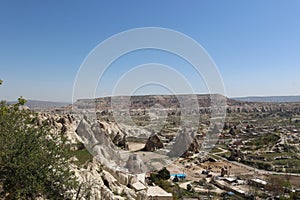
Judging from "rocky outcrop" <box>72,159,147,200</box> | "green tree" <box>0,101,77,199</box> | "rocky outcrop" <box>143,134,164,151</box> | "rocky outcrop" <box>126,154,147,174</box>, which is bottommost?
"rocky outcrop" <box>143,134,164,151</box>

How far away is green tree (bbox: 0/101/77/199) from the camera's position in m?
6.75

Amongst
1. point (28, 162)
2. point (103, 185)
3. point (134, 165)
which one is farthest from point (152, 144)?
point (28, 162)

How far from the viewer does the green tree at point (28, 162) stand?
22.2 feet

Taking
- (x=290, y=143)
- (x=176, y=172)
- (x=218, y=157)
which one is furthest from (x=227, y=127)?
(x=176, y=172)

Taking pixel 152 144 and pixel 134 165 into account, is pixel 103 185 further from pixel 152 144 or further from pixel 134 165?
pixel 152 144

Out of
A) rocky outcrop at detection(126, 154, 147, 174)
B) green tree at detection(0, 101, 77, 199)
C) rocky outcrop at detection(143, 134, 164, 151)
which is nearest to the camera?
green tree at detection(0, 101, 77, 199)

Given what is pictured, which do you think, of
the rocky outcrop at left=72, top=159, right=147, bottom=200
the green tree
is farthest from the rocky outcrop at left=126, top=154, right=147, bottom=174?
the green tree

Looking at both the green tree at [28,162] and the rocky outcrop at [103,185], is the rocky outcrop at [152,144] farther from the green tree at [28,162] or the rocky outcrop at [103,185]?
the green tree at [28,162]

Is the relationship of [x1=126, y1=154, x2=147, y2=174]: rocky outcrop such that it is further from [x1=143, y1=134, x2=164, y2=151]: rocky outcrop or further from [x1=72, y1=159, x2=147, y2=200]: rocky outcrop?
[x1=143, y1=134, x2=164, y2=151]: rocky outcrop

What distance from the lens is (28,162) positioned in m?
6.83

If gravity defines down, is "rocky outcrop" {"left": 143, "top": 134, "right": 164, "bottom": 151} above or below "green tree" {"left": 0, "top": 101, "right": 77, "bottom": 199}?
below

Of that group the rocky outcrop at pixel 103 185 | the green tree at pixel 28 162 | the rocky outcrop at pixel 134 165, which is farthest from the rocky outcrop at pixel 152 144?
the green tree at pixel 28 162

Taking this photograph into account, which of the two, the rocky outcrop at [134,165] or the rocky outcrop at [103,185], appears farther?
the rocky outcrop at [134,165]

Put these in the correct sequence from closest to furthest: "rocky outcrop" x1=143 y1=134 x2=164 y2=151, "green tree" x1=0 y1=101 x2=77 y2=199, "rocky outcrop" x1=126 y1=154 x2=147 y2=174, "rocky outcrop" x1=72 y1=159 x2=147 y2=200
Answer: "green tree" x1=0 y1=101 x2=77 y2=199 → "rocky outcrop" x1=72 y1=159 x2=147 y2=200 → "rocky outcrop" x1=126 y1=154 x2=147 y2=174 → "rocky outcrop" x1=143 y1=134 x2=164 y2=151
